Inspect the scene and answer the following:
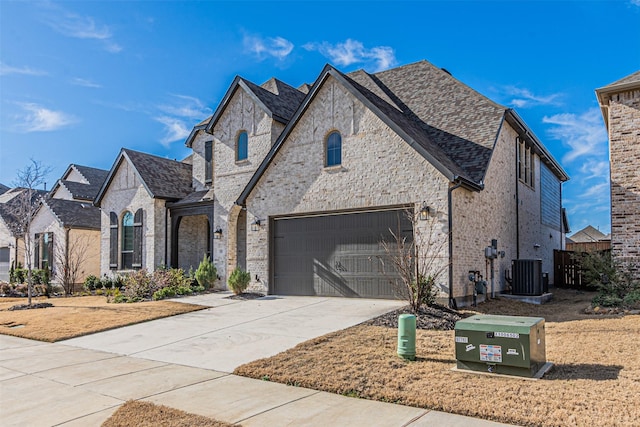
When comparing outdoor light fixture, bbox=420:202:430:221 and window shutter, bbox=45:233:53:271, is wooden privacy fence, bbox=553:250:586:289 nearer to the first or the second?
outdoor light fixture, bbox=420:202:430:221

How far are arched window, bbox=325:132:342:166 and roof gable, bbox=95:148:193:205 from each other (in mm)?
9289

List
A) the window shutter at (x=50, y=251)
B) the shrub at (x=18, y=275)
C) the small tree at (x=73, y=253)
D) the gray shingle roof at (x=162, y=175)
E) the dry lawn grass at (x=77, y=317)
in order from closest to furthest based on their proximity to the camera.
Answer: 1. the dry lawn grass at (x=77, y=317)
2. the gray shingle roof at (x=162, y=175)
3. the small tree at (x=73, y=253)
4. the window shutter at (x=50, y=251)
5. the shrub at (x=18, y=275)

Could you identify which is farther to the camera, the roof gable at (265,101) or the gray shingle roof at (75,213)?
the gray shingle roof at (75,213)

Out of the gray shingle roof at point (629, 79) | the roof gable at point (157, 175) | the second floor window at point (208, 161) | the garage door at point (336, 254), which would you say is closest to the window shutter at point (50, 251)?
the roof gable at point (157, 175)

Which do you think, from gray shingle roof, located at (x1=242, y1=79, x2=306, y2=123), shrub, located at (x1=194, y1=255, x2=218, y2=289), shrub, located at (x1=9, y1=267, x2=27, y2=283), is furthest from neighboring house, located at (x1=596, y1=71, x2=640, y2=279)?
shrub, located at (x1=9, y1=267, x2=27, y2=283)

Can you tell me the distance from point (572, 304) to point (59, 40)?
56.1 ft

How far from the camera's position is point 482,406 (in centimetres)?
555

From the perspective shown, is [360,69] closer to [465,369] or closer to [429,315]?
[429,315]

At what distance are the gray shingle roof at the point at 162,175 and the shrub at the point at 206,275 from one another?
4.52 m

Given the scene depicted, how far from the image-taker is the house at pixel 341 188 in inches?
558

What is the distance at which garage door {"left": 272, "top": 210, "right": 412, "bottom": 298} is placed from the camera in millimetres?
14528

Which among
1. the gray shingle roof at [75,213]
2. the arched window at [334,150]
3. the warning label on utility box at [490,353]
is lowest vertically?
the warning label on utility box at [490,353]

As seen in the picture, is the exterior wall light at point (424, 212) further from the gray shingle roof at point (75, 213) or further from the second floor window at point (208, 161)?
the gray shingle roof at point (75, 213)

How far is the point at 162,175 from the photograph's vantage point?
75.6ft
